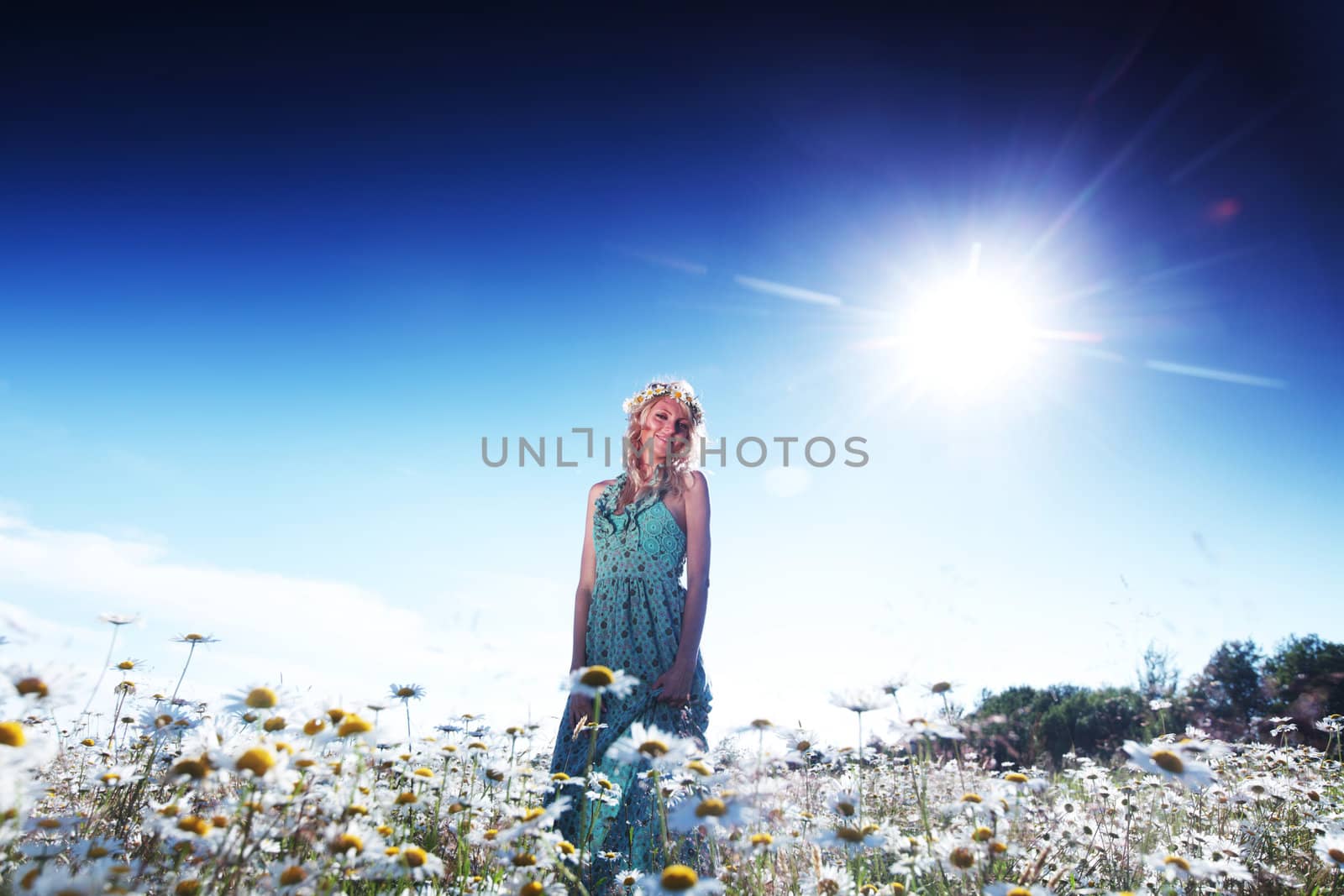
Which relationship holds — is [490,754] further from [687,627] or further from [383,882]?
[687,627]

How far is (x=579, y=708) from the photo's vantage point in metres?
3.65

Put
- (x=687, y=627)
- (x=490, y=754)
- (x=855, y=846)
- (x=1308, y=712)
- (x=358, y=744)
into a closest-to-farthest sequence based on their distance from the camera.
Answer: (x=358, y=744) → (x=855, y=846) → (x=490, y=754) → (x=687, y=627) → (x=1308, y=712)

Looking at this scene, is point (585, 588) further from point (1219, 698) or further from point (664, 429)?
point (1219, 698)

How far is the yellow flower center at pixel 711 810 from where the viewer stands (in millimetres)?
1673

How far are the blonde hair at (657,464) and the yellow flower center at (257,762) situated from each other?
273 centimetres

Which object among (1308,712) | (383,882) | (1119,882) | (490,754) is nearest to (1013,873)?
(1119,882)

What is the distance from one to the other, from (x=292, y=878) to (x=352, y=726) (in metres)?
0.33

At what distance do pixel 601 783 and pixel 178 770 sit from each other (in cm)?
198

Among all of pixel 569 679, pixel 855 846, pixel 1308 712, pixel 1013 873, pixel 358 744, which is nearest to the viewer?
pixel 358 744

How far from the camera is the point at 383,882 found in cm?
215

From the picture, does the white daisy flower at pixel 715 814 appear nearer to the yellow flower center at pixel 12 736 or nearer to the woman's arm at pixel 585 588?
the yellow flower center at pixel 12 736

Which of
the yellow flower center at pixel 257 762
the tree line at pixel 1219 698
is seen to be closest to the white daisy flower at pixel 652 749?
the yellow flower center at pixel 257 762

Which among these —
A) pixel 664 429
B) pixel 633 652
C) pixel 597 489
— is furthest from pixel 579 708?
pixel 664 429

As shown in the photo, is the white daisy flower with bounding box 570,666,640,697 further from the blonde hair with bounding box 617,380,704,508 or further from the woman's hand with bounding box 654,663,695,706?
the blonde hair with bounding box 617,380,704,508
